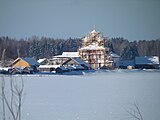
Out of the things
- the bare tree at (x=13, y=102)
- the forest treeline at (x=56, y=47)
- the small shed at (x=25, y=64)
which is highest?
the forest treeline at (x=56, y=47)

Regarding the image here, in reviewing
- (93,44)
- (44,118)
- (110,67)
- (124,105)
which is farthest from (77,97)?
(93,44)

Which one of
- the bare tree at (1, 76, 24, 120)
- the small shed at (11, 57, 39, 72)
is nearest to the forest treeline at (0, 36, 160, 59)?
the small shed at (11, 57, 39, 72)

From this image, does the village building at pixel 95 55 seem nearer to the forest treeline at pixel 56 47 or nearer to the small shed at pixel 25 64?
the small shed at pixel 25 64

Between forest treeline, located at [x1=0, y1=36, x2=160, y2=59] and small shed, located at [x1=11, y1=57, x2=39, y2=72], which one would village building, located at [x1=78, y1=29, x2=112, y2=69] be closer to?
small shed, located at [x1=11, y1=57, x2=39, y2=72]

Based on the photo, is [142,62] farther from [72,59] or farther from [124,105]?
[124,105]

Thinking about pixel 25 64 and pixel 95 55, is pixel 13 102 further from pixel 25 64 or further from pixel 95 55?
pixel 95 55

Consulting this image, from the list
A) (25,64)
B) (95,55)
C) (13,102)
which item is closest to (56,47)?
(95,55)

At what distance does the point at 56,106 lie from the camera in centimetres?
1008

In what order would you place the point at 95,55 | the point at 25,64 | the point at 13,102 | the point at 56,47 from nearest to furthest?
the point at 13,102, the point at 25,64, the point at 95,55, the point at 56,47

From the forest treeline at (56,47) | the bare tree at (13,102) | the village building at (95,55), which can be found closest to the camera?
the bare tree at (13,102)

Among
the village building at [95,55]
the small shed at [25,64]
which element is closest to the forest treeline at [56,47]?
the village building at [95,55]

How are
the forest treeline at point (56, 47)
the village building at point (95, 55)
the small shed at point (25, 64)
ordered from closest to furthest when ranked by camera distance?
the small shed at point (25, 64)
the village building at point (95, 55)
the forest treeline at point (56, 47)

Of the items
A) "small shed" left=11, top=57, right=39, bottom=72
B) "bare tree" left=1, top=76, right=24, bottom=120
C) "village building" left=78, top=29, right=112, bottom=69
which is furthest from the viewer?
"village building" left=78, top=29, right=112, bottom=69

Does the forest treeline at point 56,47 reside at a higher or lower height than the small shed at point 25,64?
higher
